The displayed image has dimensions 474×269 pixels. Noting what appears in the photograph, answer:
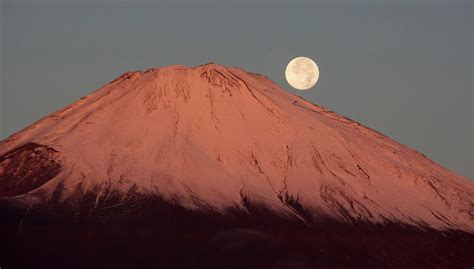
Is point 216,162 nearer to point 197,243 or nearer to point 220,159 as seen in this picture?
point 220,159

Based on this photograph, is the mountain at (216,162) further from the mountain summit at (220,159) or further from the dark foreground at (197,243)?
the dark foreground at (197,243)

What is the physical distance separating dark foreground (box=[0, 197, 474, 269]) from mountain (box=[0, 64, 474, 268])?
1.21m

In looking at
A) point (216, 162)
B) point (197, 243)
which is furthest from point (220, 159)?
point (197, 243)

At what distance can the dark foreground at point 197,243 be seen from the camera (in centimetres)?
9369

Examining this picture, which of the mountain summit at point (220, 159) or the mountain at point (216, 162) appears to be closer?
the mountain at point (216, 162)

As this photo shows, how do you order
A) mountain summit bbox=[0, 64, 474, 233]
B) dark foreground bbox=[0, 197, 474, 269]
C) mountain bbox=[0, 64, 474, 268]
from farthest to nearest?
mountain summit bbox=[0, 64, 474, 233]
mountain bbox=[0, 64, 474, 268]
dark foreground bbox=[0, 197, 474, 269]

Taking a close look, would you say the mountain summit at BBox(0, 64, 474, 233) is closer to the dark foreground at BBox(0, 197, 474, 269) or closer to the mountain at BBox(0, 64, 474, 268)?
the mountain at BBox(0, 64, 474, 268)

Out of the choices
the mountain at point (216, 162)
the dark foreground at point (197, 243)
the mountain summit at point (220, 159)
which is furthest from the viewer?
the mountain summit at point (220, 159)

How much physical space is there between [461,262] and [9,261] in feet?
147

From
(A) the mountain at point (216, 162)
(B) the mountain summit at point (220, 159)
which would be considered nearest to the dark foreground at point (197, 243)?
(A) the mountain at point (216, 162)

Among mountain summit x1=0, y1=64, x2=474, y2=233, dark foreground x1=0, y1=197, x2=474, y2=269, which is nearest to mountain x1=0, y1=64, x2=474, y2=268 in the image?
mountain summit x1=0, y1=64, x2=474, y2=233

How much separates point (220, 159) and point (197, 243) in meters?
20.1

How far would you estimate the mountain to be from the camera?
106062 mm

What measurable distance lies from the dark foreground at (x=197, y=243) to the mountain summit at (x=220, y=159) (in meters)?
2.67
